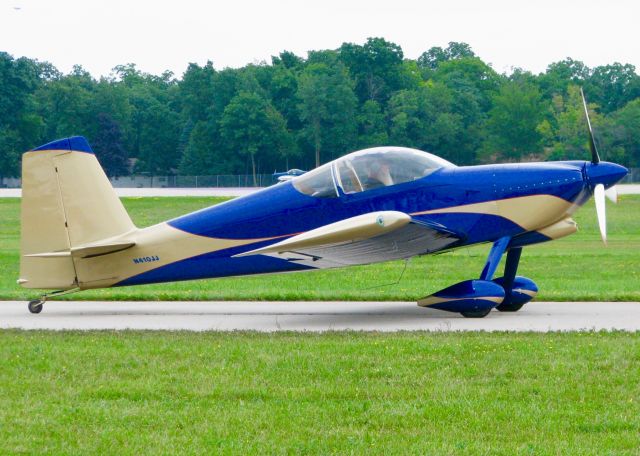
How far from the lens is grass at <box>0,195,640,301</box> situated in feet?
57.5

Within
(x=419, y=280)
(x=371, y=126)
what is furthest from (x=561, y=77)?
(x=419, y=280)

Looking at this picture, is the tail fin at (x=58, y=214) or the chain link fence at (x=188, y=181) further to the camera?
the chain link fence at (x=188, y=181)

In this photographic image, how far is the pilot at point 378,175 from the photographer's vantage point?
46.6ft

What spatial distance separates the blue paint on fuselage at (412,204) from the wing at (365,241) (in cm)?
23

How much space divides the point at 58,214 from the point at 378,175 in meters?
4.67

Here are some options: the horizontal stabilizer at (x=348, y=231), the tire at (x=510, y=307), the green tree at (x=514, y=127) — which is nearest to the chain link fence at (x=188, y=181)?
the green tree at (x=514, y=127)

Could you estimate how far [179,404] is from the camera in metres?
8.53

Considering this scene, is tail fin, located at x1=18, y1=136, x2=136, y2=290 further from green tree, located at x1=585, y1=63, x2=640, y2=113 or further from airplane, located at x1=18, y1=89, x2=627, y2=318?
green tree, located at x1=585, y1=63, x2=640, y2=113

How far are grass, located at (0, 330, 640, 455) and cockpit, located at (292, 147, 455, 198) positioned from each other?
2.80 meters

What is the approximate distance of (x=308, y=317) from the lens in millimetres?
14672

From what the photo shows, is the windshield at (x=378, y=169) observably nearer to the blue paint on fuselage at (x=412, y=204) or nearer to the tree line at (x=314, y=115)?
the blue paint on fuselage at (x=412, y=204)

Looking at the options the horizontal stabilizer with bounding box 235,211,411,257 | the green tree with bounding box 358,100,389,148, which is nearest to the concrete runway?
the horizontal stabilizer with bounding box 235,211,411,257

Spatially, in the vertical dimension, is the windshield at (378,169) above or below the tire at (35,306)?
above

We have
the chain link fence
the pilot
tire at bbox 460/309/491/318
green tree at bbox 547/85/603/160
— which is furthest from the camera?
the chain link fence
